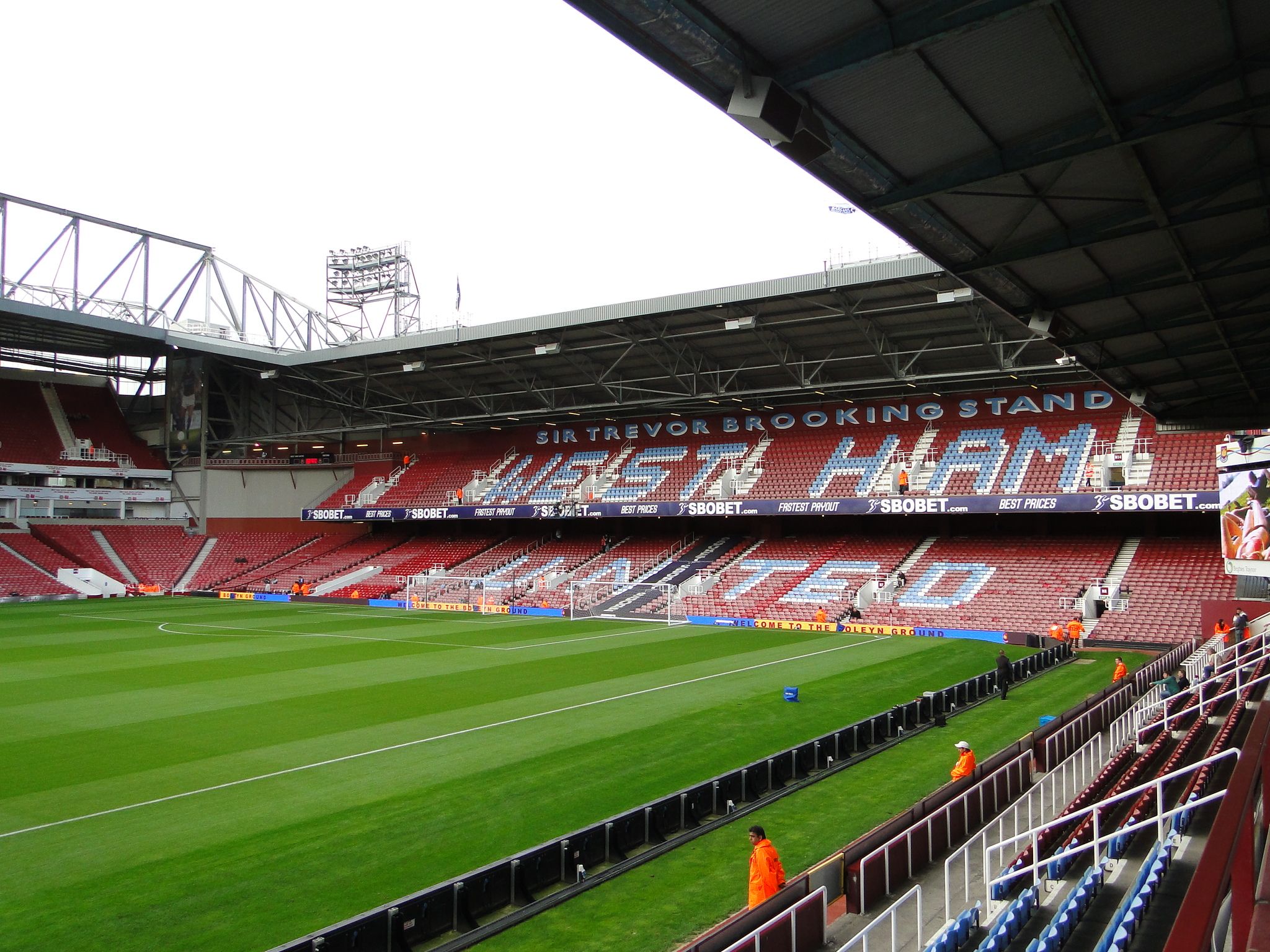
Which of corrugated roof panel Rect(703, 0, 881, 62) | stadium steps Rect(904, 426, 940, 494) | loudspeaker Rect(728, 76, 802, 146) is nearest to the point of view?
corrugated roof panel Rect(703, 0, 881, 62)

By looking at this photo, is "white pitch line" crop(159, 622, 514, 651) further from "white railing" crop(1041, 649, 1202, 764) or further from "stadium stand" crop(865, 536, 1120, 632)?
"white railing" crop(1041, 649, 1202, 764)

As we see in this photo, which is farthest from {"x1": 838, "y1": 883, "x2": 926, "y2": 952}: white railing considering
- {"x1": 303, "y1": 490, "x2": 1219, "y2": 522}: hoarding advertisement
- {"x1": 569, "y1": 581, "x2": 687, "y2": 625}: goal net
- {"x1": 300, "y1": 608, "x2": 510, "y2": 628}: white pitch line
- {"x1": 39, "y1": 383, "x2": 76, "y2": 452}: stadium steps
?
{"x1": 39, "y1": 383, "x2": 76, "y2": 452}: stadium steps

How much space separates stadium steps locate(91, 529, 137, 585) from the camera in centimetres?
5638

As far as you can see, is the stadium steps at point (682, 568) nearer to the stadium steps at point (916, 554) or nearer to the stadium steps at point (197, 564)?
the stadium steps at point (916, 554)

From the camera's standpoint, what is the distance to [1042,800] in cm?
1246

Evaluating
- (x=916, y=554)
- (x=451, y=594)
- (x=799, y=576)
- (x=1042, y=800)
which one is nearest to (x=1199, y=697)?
(x=1042, y=800)

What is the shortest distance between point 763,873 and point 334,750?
11.0m

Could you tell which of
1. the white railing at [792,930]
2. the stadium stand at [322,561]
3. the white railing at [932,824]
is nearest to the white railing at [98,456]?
the stadium stand at [322,561]

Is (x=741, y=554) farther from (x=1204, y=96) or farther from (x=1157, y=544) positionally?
(x=1204, y=96)

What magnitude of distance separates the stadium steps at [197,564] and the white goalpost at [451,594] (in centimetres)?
1595

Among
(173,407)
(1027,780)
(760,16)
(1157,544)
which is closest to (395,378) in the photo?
(173,407)

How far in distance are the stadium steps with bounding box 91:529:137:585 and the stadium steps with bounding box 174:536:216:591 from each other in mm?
2588

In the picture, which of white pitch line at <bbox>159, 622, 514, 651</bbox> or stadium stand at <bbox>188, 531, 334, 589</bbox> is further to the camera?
stadium stand at <bbox>188, 531, 334, 589</bbox>

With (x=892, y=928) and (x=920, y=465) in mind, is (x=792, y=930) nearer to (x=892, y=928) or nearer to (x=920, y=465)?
(x=892, y=928)
